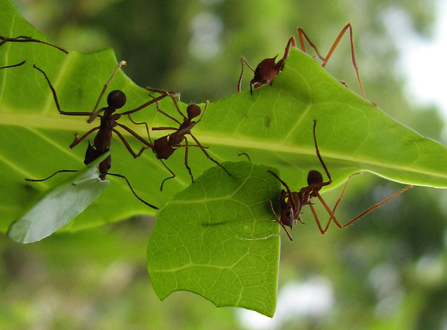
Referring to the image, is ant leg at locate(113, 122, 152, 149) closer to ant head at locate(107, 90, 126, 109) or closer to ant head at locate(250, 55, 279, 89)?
ant head at locate(107, 90, 126, 109)

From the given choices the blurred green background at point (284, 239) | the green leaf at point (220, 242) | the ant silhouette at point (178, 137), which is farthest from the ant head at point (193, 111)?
the blurred green background at point (284, 239)

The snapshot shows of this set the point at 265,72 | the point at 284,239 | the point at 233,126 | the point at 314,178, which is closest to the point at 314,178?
the point at 314,178

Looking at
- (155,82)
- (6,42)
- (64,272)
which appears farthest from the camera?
(155,82)

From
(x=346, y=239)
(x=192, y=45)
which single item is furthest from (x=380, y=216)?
(x=192, y=45)

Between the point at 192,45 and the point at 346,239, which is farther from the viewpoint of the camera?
the point at 346,239

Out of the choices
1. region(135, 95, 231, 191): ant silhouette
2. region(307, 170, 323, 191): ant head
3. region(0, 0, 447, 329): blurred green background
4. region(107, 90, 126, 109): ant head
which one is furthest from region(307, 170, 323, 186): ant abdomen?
region(0, 0, 447, 329): blurred green background

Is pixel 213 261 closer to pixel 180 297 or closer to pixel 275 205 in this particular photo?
pixel 275 205

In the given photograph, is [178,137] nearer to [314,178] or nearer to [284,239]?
[314,178]
